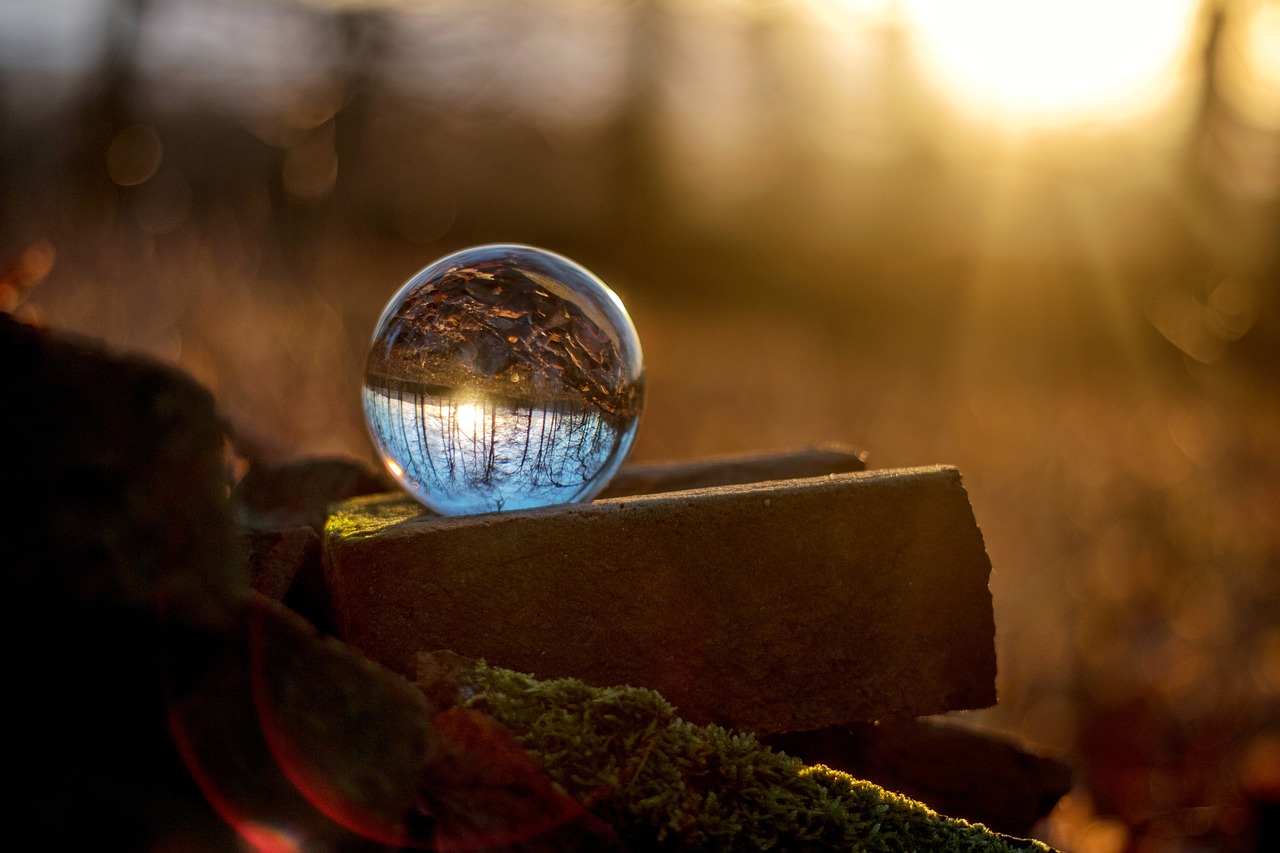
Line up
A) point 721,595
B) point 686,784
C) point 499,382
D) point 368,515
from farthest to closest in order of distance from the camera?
point 368,515 → point 499,382 → point 721,595 → point 686,784

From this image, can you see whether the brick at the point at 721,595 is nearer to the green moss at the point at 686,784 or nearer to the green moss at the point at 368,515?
the green moss at the point at 368,515

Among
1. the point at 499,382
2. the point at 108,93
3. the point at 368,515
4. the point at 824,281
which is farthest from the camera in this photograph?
the point at 824,281

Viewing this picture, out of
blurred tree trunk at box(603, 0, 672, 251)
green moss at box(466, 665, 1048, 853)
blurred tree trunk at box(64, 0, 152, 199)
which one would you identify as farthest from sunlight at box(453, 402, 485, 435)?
blurred tree trunk at box(603, 0, 672, 251)

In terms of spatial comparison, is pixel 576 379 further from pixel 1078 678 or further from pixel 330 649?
pixel 1078 678

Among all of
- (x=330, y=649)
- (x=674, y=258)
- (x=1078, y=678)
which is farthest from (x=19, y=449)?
(x=674, y=258)

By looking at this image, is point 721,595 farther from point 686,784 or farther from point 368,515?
point 368,515

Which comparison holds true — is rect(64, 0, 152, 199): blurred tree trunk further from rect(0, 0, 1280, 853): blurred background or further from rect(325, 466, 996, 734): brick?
rect(325, 466, 996, 734): brick


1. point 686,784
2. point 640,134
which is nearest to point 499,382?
point 686,784
